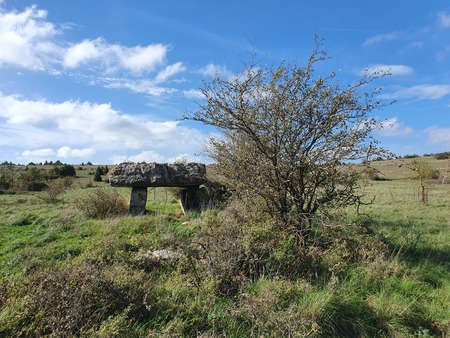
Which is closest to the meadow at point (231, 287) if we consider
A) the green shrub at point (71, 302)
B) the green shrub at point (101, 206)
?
the green shrub at point (71, 302)

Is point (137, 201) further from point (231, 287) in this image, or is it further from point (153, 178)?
point (231, 287)

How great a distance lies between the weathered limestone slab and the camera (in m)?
11.3

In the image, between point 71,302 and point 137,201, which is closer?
point 71,302

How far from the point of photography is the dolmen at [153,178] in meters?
11.3

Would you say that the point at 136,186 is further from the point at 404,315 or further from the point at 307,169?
the point at 404,315

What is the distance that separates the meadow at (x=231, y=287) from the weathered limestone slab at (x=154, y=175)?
374 cm

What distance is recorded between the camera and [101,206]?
1101cm

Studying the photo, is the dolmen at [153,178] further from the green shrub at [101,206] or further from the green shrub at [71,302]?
the green shrub at [71,302]

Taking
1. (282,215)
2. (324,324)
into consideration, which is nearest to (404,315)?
A: (324,324)

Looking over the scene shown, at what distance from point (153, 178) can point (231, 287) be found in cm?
712

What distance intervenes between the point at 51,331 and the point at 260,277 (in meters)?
2.87

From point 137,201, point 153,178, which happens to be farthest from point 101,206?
point 153,178

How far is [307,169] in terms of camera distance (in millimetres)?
6656

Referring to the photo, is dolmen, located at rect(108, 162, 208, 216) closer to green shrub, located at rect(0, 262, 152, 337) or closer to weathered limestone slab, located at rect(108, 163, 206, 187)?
weathered limestone slab, located at rect(108, 163, 206, 187)
